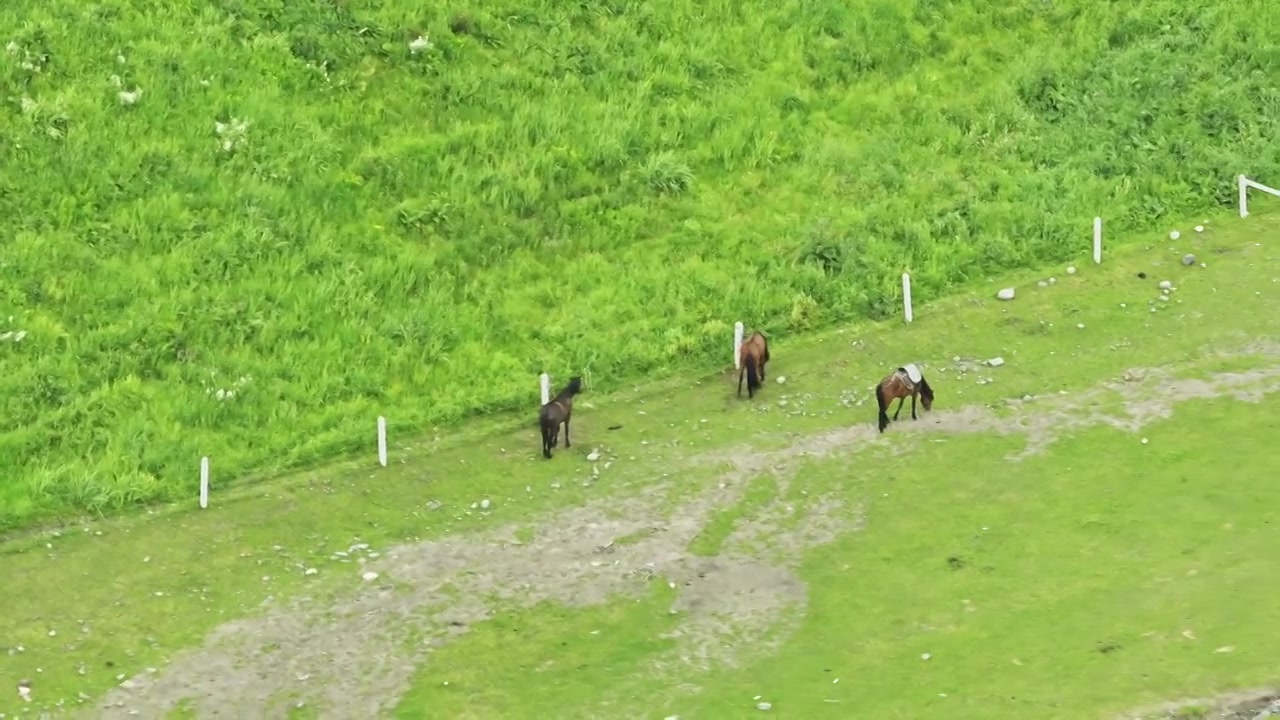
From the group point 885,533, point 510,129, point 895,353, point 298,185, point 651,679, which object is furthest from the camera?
point 510,129

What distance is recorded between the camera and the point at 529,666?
14.6 metres

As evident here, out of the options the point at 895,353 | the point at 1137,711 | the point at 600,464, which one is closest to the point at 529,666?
the point at 600,464

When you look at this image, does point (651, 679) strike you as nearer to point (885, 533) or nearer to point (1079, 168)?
point (885, 533)

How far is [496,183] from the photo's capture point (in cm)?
2431

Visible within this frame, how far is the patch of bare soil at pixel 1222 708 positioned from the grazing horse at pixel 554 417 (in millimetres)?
8517

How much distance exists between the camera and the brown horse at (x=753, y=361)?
66.7ft

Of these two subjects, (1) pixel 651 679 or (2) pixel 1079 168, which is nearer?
(1) pixel 651 679

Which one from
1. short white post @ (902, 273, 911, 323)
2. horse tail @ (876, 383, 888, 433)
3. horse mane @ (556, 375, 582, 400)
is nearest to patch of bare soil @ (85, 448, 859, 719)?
horse tail @ (876, 383, 888, 433)

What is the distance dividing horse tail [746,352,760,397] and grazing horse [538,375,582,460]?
2.62m

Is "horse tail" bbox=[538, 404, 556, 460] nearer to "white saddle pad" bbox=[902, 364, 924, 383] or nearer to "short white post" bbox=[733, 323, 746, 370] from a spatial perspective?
"short white post" bbox=[733, 323, 746, 370]

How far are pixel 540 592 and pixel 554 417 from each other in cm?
343

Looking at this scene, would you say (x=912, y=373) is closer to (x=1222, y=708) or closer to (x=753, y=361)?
(x=753, y=361)

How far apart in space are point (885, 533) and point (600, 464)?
4.04m

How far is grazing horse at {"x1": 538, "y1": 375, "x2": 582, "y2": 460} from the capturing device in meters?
18.7
